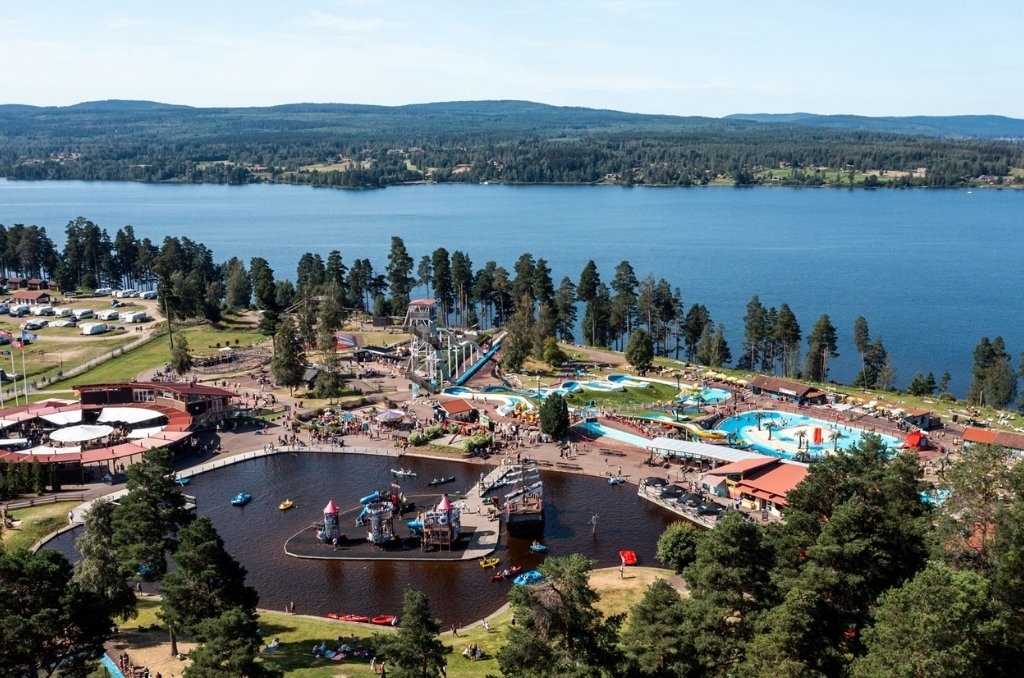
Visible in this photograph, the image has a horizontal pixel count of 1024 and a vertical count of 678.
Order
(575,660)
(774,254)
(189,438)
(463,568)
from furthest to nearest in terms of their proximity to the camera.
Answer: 1. (774,254)
2. (189,438)
3. (463,568)
4. (575,660)

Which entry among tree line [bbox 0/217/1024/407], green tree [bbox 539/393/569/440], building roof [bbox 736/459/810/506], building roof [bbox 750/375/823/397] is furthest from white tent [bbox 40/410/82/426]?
building roof [bbox 750/375/823/397]

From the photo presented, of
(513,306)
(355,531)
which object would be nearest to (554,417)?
(355,531)

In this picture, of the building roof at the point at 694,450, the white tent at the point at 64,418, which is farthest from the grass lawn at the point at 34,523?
the building roof at the point at 694,450

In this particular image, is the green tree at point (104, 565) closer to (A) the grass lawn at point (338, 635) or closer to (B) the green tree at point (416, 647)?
(A) the grass lawn at point (338, 635)

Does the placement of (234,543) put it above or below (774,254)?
below

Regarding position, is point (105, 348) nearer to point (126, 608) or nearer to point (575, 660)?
point (126, 608)

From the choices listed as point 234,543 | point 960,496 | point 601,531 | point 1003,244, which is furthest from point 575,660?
point 1003,244
